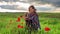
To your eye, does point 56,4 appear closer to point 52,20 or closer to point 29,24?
point 52,20

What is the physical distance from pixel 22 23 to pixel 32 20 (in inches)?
3.9

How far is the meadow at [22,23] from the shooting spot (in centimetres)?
172

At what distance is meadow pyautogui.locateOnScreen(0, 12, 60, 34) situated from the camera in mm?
1716

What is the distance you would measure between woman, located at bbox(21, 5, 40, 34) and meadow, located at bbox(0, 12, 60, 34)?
0.04 m

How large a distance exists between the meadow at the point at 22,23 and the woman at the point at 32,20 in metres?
0.04

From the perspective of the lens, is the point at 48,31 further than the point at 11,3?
→ No

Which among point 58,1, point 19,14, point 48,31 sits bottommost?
point 48,31

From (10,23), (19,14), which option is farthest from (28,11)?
(10,23)

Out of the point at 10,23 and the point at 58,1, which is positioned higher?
the point at 58,1

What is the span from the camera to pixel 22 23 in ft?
5.72

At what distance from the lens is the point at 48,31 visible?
1.67 meters

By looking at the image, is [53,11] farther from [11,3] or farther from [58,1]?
[11,3]

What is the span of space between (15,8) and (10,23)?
18 cm

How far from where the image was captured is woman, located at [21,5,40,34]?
1709 mm
